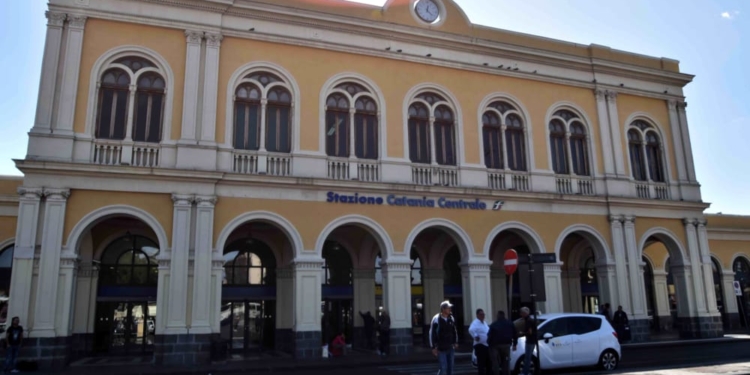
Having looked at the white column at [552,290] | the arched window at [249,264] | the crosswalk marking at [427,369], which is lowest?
the crosswalk marking at [427,369]

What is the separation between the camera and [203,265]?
17938 millimetres

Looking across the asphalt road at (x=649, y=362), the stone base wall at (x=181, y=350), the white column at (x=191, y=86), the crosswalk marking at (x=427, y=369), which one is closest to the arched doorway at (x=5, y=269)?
the stone base wall at (x=181, y=350)

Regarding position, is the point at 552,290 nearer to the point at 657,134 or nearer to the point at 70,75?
the point at 657,134

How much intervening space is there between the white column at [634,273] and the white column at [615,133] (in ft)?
7.28

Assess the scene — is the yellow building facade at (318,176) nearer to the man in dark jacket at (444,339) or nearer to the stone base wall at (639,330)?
the stone base wall at (639,330)

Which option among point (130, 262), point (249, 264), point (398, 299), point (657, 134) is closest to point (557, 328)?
point (398, 299)

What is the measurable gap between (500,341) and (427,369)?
4.86m

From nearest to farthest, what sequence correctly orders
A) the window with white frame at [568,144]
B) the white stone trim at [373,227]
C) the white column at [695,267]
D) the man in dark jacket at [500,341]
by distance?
1. the man in dark jacket at [500,341]
2. the white stone trim at [373,227]
3. the window with white frame at [568,144]
4. the white column at [695,267]

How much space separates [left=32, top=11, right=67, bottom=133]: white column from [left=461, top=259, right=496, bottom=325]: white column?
47.3ft

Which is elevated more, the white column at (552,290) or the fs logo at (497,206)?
the fs logo at (497,206)

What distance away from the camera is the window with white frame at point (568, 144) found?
79.7 feet

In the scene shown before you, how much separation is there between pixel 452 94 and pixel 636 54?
10049mm

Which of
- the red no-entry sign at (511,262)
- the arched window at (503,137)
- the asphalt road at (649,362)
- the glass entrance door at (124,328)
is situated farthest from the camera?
the arched window at (503,137)

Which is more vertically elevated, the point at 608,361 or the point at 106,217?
the point at 106,217
